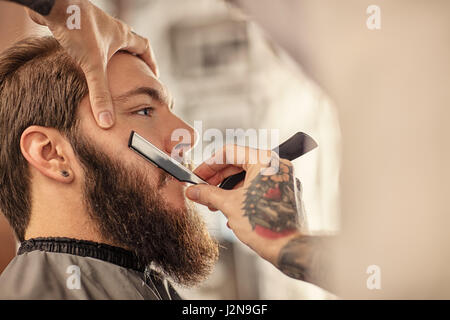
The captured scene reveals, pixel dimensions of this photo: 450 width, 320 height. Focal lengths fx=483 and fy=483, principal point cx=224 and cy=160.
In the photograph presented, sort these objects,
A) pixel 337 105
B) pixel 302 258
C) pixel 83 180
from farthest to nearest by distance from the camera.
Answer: pixel 337 105 → pixel 83 180 → pixel 302 258

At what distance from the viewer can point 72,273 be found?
1.00 metres

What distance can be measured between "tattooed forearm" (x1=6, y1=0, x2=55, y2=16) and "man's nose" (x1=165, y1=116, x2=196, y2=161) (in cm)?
37

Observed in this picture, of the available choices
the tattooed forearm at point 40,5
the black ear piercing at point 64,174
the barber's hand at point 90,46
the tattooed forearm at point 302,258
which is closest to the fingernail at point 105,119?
the barber's hand at point 90,46

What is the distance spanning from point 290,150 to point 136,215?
0.40m

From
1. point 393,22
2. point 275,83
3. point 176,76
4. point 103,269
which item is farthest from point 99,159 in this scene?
point 393,22

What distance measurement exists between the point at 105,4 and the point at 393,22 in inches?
30.2

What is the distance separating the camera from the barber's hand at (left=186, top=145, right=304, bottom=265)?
0.99 meters

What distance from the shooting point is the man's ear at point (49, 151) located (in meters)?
1.06

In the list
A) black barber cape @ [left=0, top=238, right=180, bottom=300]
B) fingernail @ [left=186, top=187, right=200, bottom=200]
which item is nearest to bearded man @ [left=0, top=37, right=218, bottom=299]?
black barber cape @ [left=0, top=238, right=180, bottom=300]

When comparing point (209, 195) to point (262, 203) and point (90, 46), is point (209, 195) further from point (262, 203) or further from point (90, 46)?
point (90, 46)

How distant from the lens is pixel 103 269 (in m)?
1.04

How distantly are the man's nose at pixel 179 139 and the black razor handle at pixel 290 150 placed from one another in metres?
0.13

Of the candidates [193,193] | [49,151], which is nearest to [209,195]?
[193,193]

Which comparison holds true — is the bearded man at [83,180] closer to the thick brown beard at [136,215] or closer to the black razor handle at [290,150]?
the thick brown beard at [136,215]
